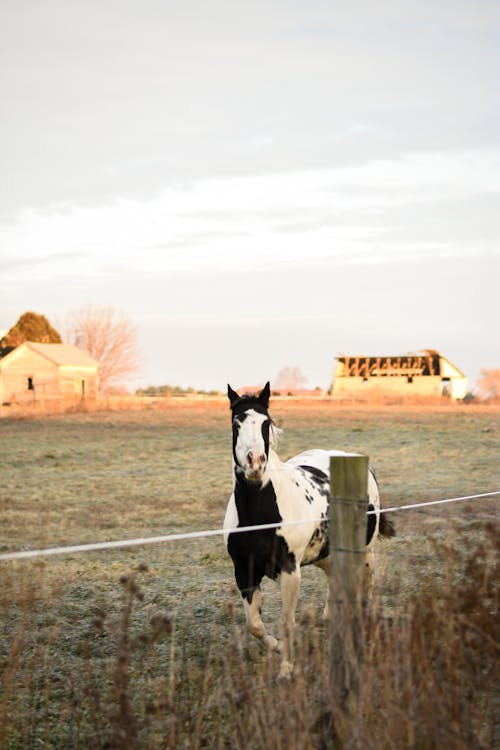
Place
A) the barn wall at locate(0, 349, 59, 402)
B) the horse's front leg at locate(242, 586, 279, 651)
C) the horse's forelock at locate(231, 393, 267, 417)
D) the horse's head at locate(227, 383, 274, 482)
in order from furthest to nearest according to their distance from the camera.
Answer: the barn wall at locate(0, 349, 59, 402) → the horse's forelock at locate(231, 393, 267, 417) → the horse's front leg at locate(242, 586, 279, 651) → the horse's head at locate(227, 383, 274, 482)

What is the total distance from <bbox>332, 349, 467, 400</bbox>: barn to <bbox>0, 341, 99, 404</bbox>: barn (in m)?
25.2

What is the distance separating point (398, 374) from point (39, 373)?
3408cm

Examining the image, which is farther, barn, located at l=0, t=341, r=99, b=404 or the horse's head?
barn, located at l=0, t=341, r=99, b=404

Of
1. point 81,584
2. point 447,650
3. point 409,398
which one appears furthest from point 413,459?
point 409,398

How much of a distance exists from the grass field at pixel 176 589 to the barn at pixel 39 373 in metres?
30.1

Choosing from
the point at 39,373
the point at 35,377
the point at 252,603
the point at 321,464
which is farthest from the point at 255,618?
the point at 35,377

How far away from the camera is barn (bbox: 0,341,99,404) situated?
69250mm

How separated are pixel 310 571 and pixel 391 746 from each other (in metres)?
7.48

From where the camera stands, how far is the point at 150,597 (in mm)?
10242

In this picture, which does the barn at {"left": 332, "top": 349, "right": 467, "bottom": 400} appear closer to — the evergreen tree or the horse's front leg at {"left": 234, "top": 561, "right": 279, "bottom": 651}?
the evergreen tree

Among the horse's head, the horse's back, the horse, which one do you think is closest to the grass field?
the horse

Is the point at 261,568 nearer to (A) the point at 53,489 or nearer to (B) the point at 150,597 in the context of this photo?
(B) the point at 150,597

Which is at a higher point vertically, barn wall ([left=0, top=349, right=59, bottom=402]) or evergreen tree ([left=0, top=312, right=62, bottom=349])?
evergreen tree ([left=0, top=312, right=62, bottom=349])

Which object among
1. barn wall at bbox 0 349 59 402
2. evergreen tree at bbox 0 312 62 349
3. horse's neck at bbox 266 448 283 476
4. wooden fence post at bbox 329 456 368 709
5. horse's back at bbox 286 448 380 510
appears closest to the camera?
wooden fence post at bbox 329 456 368 709
